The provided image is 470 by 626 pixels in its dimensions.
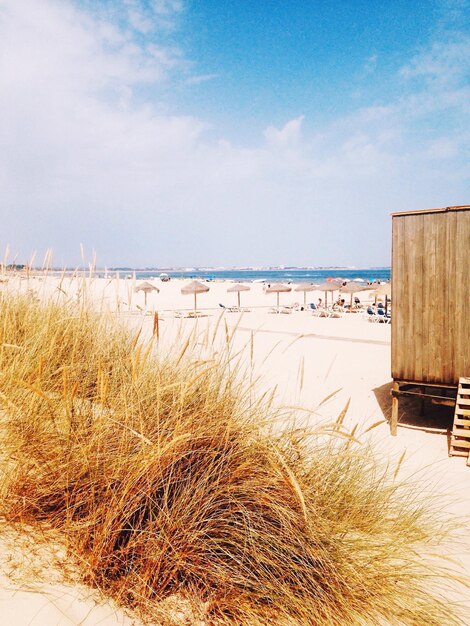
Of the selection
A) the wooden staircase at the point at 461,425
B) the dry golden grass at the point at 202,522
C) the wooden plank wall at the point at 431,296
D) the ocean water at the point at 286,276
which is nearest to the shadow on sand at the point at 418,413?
the wooden staircase at the point at 461,425

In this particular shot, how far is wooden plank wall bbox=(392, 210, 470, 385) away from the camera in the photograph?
6.71 meters

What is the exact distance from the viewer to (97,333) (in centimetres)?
340

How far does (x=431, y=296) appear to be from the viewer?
6.95 metres

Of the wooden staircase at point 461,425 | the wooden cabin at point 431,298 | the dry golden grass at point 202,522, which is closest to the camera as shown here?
the dry golden grass at point 202,522

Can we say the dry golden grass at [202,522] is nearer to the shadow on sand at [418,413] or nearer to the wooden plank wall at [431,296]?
the wooden plank wall at [431,296]

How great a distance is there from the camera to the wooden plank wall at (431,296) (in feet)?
22.0

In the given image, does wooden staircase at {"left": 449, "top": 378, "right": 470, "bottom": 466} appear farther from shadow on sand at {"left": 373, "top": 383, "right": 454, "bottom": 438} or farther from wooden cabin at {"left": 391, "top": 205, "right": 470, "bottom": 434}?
shadow on sand at {"left": 373, "top": 383, "right": 454, "bottom": 438}

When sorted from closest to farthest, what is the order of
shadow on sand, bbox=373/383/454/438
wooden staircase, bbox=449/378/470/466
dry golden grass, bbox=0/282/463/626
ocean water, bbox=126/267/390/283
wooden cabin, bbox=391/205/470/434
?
dry golden grass, bbox=0/282/463/626, wooden staircase, bbox=449/378/470/466, wooden cabin, bbox=391/205/470/434, shadow on sand, bbox=373/383/454/438, ocean water, bbox=126/267/390/283

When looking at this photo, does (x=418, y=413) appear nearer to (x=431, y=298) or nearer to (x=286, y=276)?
(x=431, y=298)

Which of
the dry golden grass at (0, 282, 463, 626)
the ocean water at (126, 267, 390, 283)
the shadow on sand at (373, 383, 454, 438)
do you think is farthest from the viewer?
the ocean water at (126, 267, 390, 283)

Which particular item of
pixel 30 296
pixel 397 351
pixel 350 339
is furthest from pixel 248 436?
pixel 350 339

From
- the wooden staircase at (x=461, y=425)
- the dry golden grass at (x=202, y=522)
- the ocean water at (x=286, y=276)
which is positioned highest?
the ocean water at (x=286, y=276)

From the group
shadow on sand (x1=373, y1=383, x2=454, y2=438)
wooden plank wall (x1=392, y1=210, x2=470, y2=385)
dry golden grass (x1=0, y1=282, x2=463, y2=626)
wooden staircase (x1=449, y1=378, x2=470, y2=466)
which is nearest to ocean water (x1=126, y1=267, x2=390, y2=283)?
shadow on sand (x1=373, y1=383, x2=454, y2=438)

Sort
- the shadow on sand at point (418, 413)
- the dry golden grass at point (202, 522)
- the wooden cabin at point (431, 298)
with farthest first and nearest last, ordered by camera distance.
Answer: the shadow on sand at point (418, 413) < the wooden cabin at point (431, 298) < the dry golden grass at point (202, 522)
